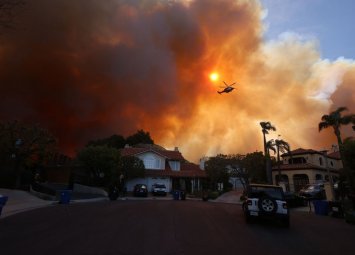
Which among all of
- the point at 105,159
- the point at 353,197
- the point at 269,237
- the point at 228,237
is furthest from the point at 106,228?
the point at 105,159

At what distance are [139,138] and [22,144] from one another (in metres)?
51.4

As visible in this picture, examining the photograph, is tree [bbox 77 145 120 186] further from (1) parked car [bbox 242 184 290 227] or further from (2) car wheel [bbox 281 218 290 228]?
(2) car wheel [bbox 281 218 290 228]

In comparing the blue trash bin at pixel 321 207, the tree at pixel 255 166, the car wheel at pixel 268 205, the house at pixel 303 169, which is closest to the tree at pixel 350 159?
the blue trash bin at pixel 321 207

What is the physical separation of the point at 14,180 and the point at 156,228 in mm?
25586

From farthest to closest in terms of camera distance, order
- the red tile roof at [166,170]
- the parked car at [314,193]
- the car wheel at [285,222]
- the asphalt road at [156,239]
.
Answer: the red tile roof at [166,170] < the parked car at [314,193] < the car wheel at [285,222] < the asphalt road at [156,239]

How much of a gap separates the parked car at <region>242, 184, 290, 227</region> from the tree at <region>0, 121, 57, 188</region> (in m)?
24.1

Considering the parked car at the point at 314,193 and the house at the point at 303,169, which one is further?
the house at the point at 303,169

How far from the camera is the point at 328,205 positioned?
20.6 metres

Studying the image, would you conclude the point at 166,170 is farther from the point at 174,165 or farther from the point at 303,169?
the point at 303,169

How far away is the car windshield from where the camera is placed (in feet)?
46.3

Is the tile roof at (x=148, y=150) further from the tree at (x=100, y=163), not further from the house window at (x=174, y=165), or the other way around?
the tree at (x=100, y=163)

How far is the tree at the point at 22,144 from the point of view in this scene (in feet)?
97.6

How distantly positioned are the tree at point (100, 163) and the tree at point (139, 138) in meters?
37.1

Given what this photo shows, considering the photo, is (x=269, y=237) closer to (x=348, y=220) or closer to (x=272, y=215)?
(x=272, y=215)
